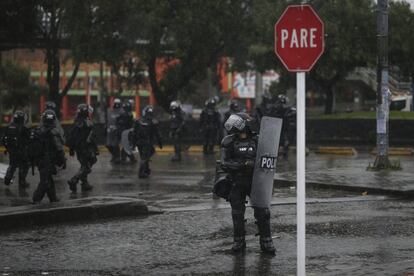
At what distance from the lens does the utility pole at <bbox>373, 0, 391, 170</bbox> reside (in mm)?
18078

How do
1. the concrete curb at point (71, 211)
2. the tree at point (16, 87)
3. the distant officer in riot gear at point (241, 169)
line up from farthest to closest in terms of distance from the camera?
the tree at point (16, 87)
the concrete curb at point (71, 211)
the distant officer in riot gear at point (241, 169)

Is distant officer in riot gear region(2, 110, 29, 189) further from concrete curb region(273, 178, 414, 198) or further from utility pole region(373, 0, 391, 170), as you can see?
utility pole region(373, 0, 391, 170)

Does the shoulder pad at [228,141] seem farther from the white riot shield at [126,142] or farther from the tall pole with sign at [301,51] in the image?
the white riot shield at [126,142]

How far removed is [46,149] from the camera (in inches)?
527

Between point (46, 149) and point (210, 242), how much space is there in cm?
444

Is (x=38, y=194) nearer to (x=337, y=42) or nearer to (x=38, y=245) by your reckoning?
(x=38, y=245)

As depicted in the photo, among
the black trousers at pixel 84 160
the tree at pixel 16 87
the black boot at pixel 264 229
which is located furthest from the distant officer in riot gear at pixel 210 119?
the tree at pixel 16 87

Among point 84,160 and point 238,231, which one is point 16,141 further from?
point 238,231

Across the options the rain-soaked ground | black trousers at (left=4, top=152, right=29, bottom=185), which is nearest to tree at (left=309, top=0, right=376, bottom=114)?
the rain-soaked ground

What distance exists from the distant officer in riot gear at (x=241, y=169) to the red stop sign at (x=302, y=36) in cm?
222

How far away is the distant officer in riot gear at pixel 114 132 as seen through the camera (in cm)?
2267

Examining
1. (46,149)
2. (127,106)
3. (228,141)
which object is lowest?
(46,149)

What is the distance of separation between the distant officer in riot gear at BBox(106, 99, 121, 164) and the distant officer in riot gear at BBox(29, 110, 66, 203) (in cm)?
913

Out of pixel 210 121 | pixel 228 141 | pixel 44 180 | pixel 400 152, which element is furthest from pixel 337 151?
pixel 228 141
